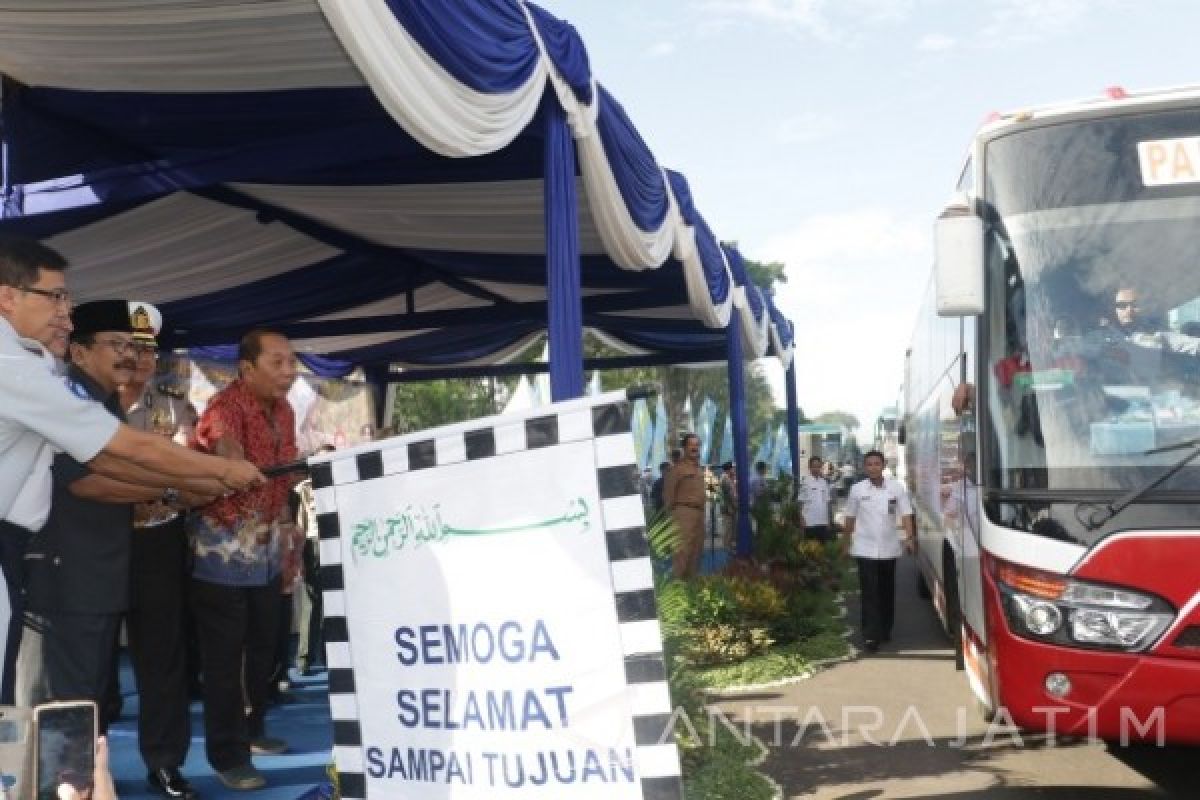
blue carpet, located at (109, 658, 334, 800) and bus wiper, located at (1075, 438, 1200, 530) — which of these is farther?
blue carpet, located at (109, 658, 334, 800)

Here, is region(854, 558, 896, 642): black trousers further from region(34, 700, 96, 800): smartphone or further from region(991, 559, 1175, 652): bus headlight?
region(34, 700, 96, 800): smartphone

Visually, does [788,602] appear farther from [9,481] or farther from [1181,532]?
[9,481]

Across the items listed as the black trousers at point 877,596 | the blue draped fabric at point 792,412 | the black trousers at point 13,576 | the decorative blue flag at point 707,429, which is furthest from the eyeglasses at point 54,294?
the decorative blue flag at point 707,429

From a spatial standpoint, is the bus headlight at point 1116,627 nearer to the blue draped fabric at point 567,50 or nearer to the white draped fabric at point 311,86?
the white draped fabric at point 311,86

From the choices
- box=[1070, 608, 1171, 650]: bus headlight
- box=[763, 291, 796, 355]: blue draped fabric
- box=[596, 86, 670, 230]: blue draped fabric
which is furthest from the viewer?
box=[763, 291, 796, 355]: blue draped fabric

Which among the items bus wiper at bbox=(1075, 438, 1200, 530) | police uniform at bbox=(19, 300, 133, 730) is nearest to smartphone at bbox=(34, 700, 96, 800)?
police uniform at bbox=(19, 300, 133, 730)

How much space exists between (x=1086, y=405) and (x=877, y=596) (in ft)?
19.0

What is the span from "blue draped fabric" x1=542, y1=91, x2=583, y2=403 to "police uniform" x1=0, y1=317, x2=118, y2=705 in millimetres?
2754

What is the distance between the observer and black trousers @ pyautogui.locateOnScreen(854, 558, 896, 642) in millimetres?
10242

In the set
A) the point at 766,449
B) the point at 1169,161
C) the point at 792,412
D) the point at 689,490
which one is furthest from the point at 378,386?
the point at 766,449

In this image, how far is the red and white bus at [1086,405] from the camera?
446cm

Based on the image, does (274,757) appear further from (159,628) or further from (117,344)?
(117,344)

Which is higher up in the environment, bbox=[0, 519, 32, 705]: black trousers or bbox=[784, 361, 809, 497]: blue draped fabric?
bbox=[784, 361, 809, 497]: blue draped fabric

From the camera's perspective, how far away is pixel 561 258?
571 centimetres
